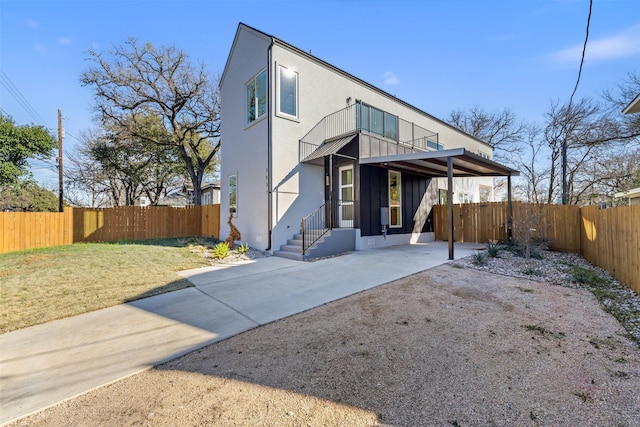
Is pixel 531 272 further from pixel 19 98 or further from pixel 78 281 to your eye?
pixel 19 98

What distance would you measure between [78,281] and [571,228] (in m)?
14.7

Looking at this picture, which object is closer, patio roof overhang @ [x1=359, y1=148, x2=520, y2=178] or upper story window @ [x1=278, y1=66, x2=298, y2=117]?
patio roof overhang @ [x1=359, y1=148, x2=520, y2=178]

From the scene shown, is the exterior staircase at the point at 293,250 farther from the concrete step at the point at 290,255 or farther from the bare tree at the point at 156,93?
the bare tree at the point at 156,93

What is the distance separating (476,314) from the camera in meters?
3.97

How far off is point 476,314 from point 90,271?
852 centimetres

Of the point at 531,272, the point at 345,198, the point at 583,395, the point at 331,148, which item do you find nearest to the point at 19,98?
the point at 331,148

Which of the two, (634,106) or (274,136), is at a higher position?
(274,136)

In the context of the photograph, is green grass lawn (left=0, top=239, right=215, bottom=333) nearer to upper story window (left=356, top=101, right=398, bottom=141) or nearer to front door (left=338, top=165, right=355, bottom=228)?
front door (left=338, top=165, right=355, bottom=228)

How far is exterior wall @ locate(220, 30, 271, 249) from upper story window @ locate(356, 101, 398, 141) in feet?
12.7

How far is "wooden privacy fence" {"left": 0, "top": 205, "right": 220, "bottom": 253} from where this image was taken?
11.0m

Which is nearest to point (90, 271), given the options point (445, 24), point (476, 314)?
point (476, 314)

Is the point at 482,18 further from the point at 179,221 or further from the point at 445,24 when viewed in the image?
the point at 179,221

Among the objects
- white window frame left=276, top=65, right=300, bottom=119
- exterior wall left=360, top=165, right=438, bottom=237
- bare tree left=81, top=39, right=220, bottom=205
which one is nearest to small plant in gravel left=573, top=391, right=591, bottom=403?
exterior wall left=360, top=165, right=438, bottom=237

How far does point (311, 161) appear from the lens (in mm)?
10406
